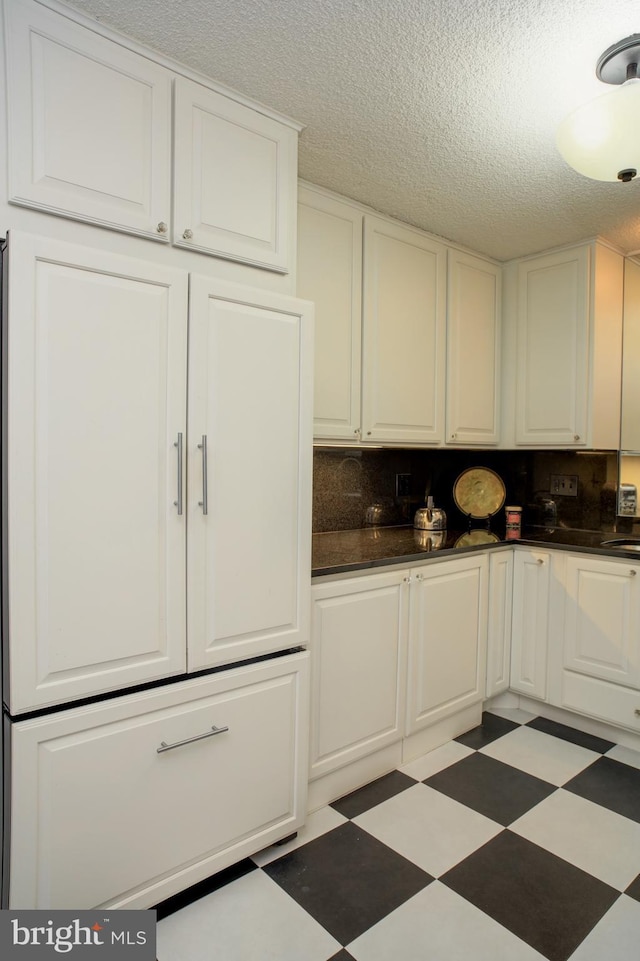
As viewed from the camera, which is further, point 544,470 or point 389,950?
point 544,470

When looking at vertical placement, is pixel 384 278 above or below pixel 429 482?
above

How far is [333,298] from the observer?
7.04ft

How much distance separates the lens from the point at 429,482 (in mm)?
3064

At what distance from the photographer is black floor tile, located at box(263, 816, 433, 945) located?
56.7 inches

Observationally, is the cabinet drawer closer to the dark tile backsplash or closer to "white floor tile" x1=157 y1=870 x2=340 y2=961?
the dark tile backsplash

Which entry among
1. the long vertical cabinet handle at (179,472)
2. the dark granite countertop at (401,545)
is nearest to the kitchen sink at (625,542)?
the dark granite countertop at (401,545)

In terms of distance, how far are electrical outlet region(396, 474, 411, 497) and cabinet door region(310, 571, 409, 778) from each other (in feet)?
2.95

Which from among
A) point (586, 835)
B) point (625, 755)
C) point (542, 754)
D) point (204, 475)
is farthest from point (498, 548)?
point (204, 475)

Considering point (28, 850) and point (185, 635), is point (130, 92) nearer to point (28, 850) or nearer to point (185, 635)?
point (185, 635)

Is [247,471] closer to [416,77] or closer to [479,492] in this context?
[416,77]

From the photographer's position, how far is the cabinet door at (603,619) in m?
2.24

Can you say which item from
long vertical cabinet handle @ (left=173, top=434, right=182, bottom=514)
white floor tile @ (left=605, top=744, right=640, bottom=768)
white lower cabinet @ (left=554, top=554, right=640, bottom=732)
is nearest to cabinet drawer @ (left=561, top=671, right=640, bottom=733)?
white lower cabinet @ (left=554, top=554, right=640, bottom=732)

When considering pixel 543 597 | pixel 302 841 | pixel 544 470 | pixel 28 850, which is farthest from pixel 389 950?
pixel 544 470

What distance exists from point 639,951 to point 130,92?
8.03 feet
